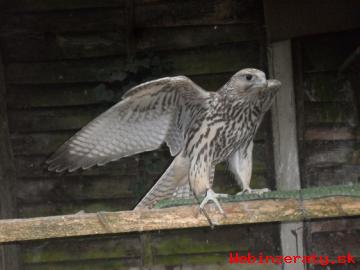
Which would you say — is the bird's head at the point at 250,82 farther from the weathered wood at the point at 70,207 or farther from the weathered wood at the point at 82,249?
the weathered wood at the point at 82,249

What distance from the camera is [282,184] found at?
3764 millimetres

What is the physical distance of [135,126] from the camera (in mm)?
3279

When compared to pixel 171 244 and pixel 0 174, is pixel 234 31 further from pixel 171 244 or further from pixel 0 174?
pixel 0 174

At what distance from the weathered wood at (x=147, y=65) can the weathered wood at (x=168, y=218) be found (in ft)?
4.13

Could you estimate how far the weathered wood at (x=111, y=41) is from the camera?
3818mm

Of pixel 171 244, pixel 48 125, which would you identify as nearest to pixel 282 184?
pixel 171 244

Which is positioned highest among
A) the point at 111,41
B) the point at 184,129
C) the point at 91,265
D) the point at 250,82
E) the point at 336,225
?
the point at 111,41

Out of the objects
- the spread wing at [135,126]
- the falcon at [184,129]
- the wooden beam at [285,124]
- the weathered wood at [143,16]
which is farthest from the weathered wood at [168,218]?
the weathered wood at [143,16]

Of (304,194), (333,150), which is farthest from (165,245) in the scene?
(304,194)

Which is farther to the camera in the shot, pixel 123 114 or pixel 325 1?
pixel 325 1

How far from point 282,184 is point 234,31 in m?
0.85

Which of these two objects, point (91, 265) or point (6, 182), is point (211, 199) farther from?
point (6, 182)

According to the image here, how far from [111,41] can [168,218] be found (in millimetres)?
1450

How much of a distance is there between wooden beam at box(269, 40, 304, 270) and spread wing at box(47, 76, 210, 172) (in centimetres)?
62
